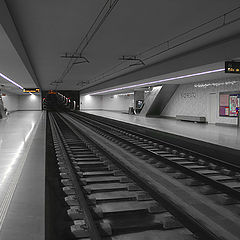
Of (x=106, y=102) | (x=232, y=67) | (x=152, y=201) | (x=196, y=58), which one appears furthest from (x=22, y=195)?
(x=106, y=102)

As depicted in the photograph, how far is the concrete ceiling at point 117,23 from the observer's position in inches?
285

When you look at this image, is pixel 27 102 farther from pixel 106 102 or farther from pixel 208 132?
pixel 208 132

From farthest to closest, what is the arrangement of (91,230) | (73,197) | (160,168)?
(160,168)
(73,197)
(91,230)

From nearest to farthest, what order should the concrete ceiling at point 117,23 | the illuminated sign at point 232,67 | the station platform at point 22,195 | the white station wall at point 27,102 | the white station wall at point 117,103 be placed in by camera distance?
the station platform at point 22,195, the concrete ceiling at point 117,23, the illuminated sign at point 232,67, the white station wall at point 117,103, the white station wall at point 27,102

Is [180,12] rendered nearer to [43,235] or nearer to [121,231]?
[121,231]

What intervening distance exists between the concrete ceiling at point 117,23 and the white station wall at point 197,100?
219 inches

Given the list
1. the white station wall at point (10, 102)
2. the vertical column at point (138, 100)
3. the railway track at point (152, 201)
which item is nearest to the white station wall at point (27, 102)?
the white station wall at point (10, 102)

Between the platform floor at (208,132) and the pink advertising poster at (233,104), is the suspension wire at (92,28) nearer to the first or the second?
the platform floor at (208,132)

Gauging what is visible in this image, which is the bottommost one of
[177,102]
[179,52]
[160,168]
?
[160,168]

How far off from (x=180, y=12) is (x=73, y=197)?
6198 mm

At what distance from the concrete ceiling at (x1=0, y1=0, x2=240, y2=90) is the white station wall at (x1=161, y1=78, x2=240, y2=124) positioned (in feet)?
18.3

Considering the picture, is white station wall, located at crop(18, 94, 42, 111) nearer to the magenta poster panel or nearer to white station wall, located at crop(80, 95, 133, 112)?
white station wall, located at crop(80, 95, 133, 112)

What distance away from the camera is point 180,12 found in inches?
303

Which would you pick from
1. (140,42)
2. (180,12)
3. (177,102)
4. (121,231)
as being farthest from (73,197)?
(177,102)
